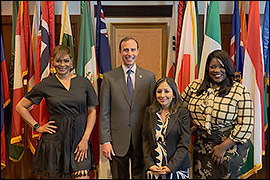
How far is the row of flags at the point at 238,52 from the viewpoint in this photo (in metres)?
2.56

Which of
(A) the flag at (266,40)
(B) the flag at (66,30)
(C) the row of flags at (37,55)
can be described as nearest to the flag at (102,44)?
(C) the row of flags at (37,55)

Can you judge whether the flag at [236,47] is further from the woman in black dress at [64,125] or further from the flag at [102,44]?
the woman in black dress at [64,125]

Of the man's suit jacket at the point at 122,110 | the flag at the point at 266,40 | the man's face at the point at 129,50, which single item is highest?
the flag at the point at 266,40

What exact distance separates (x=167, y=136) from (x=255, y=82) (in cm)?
104

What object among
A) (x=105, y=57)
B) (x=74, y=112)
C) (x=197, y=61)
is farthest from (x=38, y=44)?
(x=197, y=61)

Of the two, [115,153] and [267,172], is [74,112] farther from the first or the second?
[267,172]

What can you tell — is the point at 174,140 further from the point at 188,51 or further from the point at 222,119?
the point at 188,51

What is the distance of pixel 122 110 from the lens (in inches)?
85.2

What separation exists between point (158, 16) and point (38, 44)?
3.93 ft

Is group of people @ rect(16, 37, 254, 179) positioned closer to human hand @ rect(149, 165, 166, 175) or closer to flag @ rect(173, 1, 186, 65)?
human hand @ rect(149, 165, 166, 175)

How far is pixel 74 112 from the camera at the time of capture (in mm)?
2176

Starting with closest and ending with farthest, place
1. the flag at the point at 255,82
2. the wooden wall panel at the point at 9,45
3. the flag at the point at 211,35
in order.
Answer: the flag at the point at 255,82 → the flag at the point at 211,35 → the wooden wall panel at the point at 9,45

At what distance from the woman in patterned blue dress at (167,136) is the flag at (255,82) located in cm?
78

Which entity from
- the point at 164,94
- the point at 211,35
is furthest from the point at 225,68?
the point at 211,35
